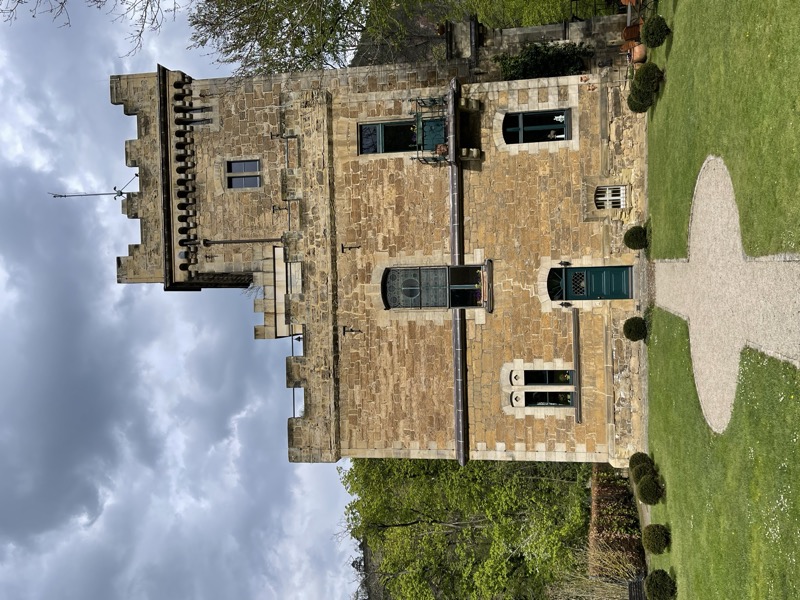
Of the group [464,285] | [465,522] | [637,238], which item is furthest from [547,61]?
[465,522]

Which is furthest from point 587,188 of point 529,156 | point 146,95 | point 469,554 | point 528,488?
point 469,554

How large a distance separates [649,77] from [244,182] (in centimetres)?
1077

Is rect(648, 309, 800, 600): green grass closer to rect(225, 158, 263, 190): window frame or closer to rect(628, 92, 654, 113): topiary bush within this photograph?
rect(628, 92, 654, 113): topiary bush

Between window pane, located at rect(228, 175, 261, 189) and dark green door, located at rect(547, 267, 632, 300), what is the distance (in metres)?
8.62

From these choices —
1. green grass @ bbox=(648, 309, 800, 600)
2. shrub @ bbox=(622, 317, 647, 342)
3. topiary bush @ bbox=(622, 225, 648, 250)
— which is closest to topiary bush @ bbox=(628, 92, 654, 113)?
topiary bush @ bbox=(622, 225, 648, 250)

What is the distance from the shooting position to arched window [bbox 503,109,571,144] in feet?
57.4

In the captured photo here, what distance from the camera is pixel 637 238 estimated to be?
1656cm

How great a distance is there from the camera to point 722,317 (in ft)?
38.5

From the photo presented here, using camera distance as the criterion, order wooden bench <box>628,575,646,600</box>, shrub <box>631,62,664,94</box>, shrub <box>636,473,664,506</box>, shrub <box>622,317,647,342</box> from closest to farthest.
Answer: shrub <box>636,473,664,506</box> → shrub <box>631,62,664,94</box> → shrub <box>622,317,647,342</box> → wooden bench <box>628,575,646,600</box>

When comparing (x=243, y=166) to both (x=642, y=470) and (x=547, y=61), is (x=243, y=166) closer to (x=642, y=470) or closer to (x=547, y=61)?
(x=547, y=61)

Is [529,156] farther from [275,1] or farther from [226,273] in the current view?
[226,273]

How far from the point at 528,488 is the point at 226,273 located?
1805 centimetres

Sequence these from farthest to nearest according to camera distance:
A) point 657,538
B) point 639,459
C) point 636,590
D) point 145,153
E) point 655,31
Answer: point 636,590
point 145,153
point 639,459
point 655,31
point 657,538

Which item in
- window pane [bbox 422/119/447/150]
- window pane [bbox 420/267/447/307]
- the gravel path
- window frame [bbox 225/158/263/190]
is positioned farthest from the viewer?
window frame [bbox 225/158/263/190]
